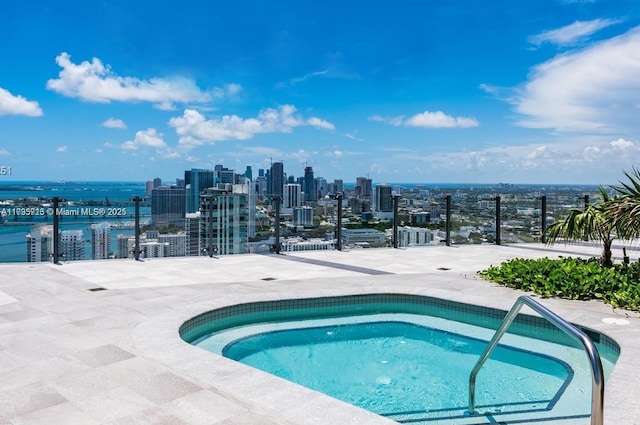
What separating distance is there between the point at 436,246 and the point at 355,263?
3.21m

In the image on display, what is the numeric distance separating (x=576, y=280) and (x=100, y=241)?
24.3 ft

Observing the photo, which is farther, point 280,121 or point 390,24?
point 280,121

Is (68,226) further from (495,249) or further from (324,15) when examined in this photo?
(324,15)

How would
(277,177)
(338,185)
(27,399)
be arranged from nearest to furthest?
(27,399)
(338,185)
(277,177)

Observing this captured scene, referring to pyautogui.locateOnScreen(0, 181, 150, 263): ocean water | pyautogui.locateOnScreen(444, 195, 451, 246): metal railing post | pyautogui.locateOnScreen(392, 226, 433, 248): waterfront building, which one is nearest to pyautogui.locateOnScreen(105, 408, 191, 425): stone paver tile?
pyautogui.locateOnScreen(0, 181, 150, 263): ocean water

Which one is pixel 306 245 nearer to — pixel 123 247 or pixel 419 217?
pixel 419 217

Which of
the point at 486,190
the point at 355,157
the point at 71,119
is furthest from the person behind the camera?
the point at 71,119

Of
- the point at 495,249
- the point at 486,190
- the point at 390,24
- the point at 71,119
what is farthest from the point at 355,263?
the point at 71,119

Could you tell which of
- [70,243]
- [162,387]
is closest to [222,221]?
[70,243]

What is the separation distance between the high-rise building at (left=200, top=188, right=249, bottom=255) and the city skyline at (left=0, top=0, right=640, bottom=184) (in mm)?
1763

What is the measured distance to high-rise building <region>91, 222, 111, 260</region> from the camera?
316 inches

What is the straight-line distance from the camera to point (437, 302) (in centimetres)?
580

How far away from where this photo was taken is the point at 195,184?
8805mm

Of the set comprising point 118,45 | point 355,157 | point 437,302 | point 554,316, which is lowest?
point 437,302
